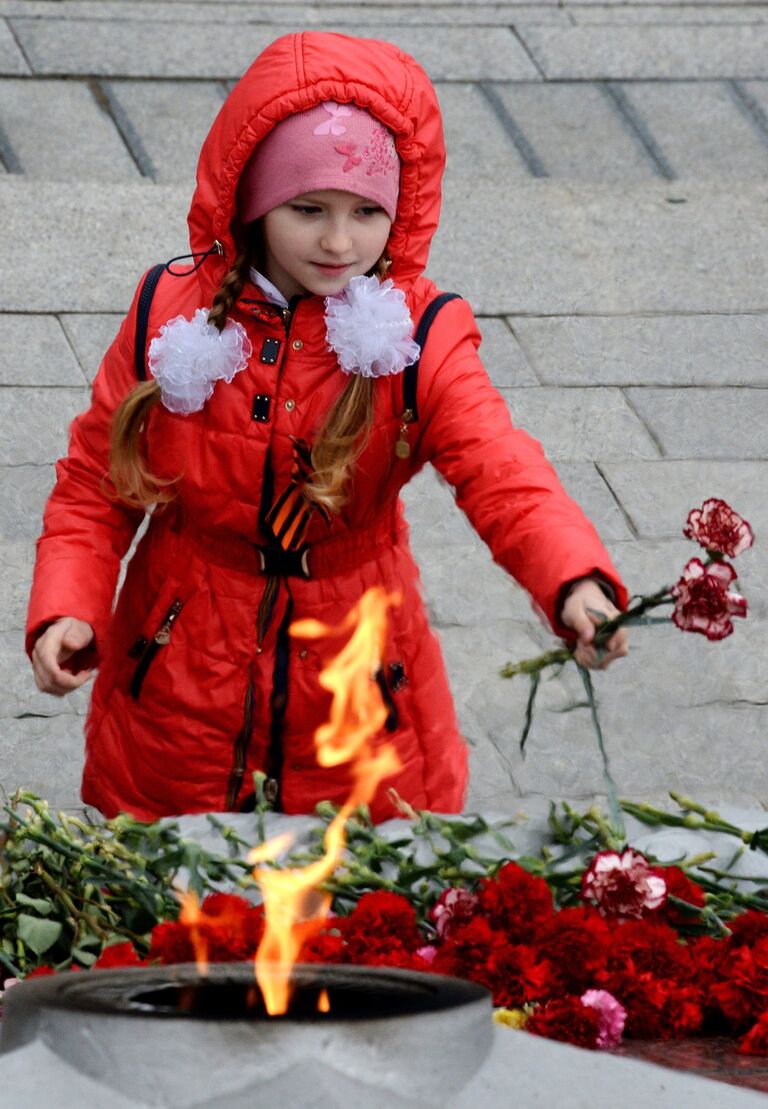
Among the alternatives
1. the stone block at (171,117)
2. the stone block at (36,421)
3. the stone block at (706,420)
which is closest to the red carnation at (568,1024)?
the stone block at (36,421)

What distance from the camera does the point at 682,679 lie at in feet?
16.6

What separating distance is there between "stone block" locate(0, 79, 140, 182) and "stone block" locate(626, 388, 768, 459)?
7.03 ft

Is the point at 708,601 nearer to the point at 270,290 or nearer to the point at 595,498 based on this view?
the point at 270,290

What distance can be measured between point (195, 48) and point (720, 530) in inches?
225

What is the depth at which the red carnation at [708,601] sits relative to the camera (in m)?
2.32

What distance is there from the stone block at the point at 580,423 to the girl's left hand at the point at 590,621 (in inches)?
128

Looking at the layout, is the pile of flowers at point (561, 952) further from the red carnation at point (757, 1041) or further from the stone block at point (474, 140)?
the stone block at point (474, 140)

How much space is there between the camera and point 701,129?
299 inches

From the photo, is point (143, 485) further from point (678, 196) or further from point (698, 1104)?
point (678, 196)

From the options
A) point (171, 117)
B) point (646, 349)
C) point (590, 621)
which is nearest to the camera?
point (590, 621)

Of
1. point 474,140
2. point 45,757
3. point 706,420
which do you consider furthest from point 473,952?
point 474,140

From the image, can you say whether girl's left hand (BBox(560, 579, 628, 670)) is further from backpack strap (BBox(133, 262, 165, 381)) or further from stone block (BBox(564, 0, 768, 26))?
stone block (BBox(564, 0, 768, 26))

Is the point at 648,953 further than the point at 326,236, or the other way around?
the point at 326,236

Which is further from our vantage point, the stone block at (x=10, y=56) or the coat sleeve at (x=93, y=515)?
the stone block at (x=10, y=56)
